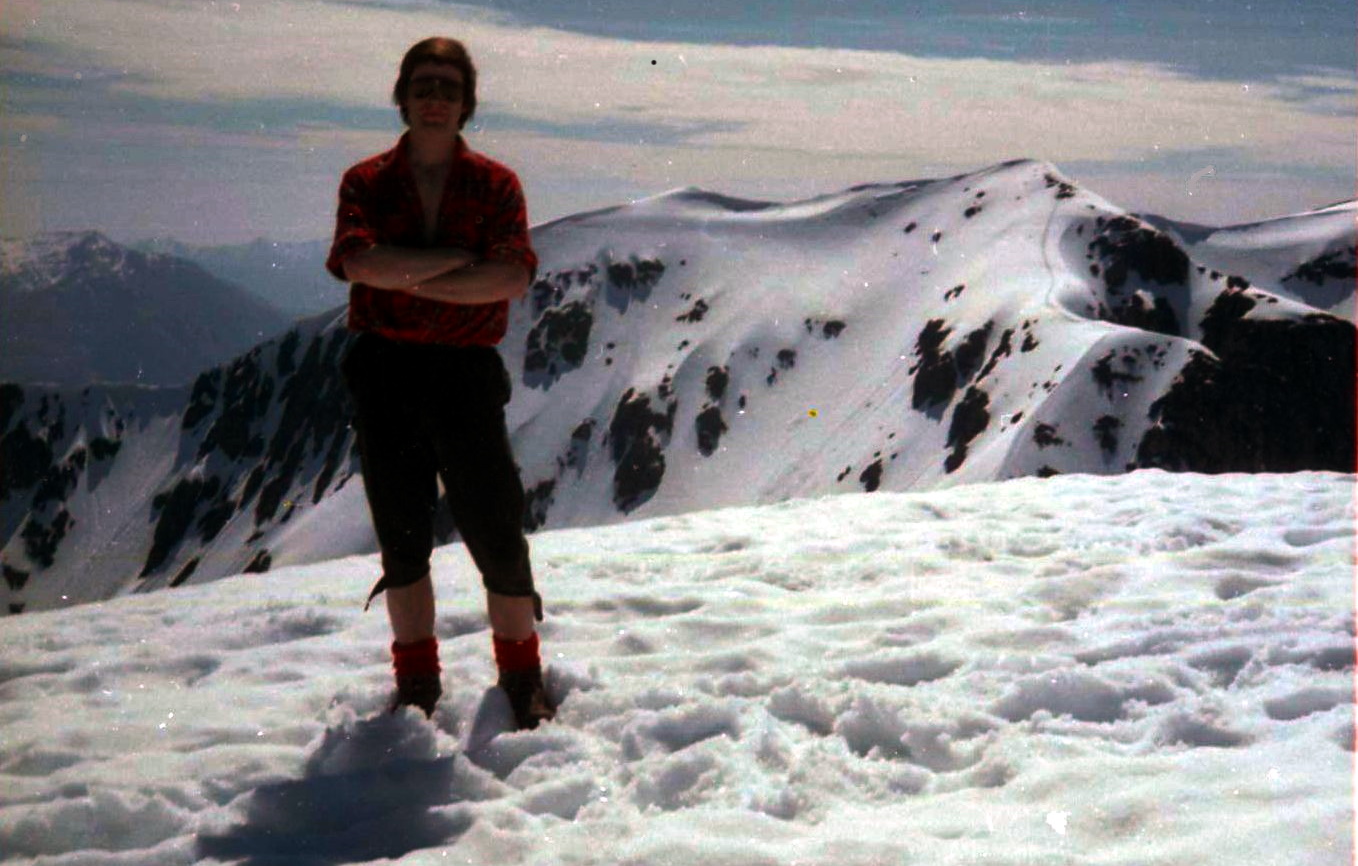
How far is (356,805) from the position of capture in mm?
4867

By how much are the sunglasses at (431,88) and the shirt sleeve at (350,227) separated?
51 centimetres

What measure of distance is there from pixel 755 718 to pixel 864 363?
143727 millimetres

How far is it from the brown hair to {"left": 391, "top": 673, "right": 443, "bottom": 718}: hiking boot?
286 centimetres

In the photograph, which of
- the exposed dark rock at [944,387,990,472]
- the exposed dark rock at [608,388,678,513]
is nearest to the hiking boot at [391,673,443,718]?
the exposed dark rock at [944,387,990,472]

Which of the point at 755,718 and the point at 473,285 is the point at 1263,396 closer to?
the point at 755,718

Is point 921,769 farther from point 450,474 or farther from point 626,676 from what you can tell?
point 450,474

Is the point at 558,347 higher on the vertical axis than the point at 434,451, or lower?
lower

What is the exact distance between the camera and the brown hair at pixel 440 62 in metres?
5.29

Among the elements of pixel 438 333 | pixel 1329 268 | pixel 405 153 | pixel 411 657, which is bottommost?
pixel 1329 268

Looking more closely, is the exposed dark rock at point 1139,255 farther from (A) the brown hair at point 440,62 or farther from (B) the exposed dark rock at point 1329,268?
(A) the brown hair at point 440,62

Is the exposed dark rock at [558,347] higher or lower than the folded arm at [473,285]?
lower

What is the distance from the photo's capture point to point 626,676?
6.29m

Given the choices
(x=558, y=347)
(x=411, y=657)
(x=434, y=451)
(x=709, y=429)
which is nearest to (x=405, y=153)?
(x=434, y=451)

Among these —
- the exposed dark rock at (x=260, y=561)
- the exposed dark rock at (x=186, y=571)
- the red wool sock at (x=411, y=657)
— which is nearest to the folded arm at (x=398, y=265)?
the red wool sock at (x=411, y=657)
